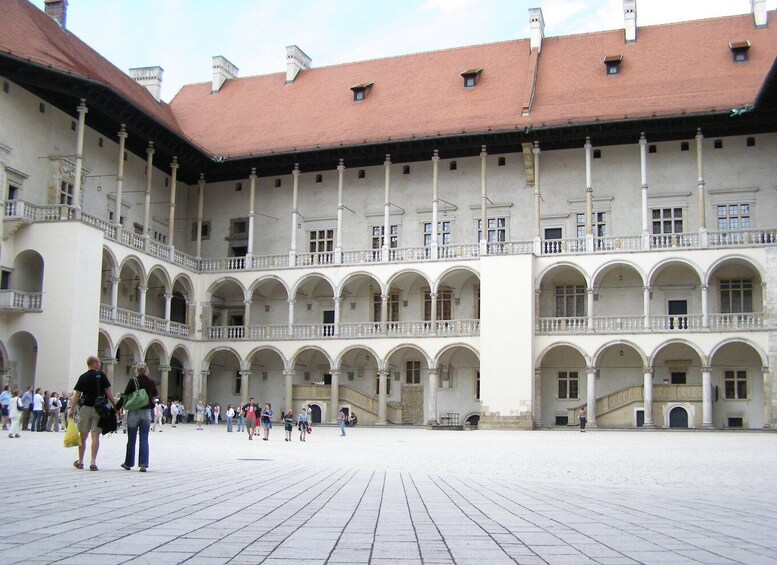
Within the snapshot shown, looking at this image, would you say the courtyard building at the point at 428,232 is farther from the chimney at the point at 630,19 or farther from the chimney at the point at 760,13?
the chimney at the point at 630,19

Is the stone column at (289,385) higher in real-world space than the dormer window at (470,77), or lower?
lower

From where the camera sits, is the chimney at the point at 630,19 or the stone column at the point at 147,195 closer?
the stone column at the point at 147,195

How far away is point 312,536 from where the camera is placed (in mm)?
5758

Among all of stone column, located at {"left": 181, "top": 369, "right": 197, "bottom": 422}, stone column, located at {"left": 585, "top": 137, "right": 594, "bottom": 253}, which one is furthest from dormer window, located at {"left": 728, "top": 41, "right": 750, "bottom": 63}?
stone column, located at {"left": 181, "top": 369, "right": 197, "bottom": 422}

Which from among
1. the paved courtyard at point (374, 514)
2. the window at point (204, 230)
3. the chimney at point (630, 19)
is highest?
the chimney at point (630, 19)

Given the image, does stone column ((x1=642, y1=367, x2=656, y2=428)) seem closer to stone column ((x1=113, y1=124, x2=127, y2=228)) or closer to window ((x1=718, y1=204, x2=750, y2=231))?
window ((x1=718, y1=204, x2=750, y2=231))

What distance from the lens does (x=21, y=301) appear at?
1156 inches

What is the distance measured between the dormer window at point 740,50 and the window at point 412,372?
1831 cm

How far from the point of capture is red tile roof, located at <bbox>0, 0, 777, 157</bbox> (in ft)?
114

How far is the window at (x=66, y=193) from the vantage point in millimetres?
32844

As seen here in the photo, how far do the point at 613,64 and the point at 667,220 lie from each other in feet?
23.9

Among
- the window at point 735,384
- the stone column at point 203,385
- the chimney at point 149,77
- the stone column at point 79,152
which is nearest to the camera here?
the stone column at point 79,152

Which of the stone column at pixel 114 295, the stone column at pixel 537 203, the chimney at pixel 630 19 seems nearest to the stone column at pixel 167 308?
the stone column at pixel 114 295

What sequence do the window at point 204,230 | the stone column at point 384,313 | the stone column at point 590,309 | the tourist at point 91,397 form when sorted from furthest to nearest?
the window at point 204,230 → the stone column at point 384,313 → the stone column at point 590,309 → the tourist at point 91,397
